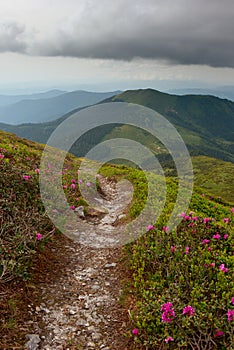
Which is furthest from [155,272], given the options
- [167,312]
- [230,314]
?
[230,314]

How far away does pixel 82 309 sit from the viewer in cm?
774

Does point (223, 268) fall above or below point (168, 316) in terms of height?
above

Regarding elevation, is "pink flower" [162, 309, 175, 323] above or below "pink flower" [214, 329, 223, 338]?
above

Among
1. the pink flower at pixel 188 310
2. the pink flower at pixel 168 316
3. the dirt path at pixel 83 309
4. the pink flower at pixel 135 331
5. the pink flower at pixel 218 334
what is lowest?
the dirt path at pixel 83 309

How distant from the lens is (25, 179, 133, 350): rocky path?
6.64 metres

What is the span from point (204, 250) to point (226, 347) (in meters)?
3.62

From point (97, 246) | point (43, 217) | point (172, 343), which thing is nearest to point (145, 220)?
point (97, 246)

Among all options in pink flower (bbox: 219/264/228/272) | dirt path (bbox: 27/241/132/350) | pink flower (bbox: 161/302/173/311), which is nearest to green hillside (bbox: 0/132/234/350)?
pink flower (bbox: 219/264/228/272)

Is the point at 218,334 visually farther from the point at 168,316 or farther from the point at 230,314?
the point at 168,316

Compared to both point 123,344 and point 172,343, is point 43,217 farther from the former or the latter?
point 172,343

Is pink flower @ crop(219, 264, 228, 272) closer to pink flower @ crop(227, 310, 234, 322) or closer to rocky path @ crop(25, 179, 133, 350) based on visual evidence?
pink flower @ crop(227, 310, 234, 322)

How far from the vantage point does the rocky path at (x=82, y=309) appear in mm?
6637

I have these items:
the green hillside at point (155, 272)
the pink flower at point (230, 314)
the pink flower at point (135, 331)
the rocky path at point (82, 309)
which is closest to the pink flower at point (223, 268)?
→ the green hillside at point (155, 272)

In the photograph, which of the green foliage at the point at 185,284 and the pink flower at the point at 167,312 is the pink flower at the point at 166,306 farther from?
the green foliage at the point at 185,284
